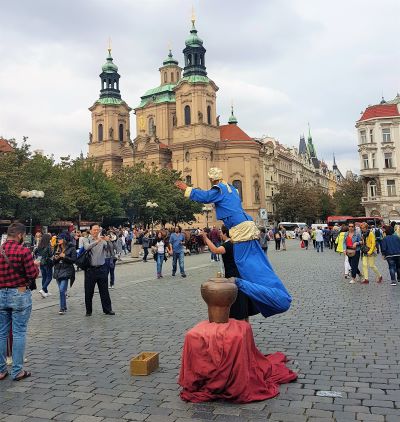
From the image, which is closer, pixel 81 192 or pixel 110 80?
pixel 81 192

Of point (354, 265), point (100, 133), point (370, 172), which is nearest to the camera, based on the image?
point (354, 265)

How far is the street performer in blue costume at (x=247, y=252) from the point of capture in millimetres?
5508

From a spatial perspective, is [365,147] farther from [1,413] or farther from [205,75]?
[1,413]

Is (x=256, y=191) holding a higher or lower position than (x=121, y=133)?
lower

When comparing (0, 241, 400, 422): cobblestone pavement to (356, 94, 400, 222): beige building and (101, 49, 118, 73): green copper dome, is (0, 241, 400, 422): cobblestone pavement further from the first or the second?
(101, 49, 118, 73): green copper dome

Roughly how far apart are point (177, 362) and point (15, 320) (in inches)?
82.7

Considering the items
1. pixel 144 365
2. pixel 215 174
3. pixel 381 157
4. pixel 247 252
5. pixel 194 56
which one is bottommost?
pixel 144 365

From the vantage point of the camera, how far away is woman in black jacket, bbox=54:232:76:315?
10.2 metres

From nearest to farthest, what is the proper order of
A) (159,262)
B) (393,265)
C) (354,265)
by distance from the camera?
(393,265), (354,265), (159,262)

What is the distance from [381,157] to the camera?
63.6 m

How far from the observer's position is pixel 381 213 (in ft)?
207

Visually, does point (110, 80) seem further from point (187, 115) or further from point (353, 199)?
point (353, 199)

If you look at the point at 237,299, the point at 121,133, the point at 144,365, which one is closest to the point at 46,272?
the point at 144,365

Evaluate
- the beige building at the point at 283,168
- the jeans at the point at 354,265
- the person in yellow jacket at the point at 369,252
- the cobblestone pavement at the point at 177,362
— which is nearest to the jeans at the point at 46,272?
the cobblestone pavement at the point at 177,362
